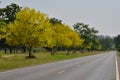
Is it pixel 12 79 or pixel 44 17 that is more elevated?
pixel 44 17

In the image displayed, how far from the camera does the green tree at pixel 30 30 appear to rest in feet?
195

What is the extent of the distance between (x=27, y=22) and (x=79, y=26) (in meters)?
96.3

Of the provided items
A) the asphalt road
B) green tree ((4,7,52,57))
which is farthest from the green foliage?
the asphalt road

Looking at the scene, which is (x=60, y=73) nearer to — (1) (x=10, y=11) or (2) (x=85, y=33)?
(1) (x=10, y=11)

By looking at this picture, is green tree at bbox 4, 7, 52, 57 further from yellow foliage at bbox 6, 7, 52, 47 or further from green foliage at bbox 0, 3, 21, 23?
green foliage at bbox 0, 3, 21, 23

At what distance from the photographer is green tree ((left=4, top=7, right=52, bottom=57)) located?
59.3 meters

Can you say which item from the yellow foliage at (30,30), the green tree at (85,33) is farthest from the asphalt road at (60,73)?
the green tree at (85,33)

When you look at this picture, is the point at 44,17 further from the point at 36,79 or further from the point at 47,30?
the point at 36,79

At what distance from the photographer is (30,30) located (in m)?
59.5

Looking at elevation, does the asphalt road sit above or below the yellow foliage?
below

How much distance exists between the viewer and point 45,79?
17.4 m

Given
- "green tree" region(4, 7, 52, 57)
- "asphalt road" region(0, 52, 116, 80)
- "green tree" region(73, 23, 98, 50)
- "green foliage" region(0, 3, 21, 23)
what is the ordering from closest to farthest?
"asphalt road" region(0, 52, 116, 80)
"green tree" region(4, 7, 52, 57)
"green foliage" region(0, 3, 21, 23)
"green tree" region(73, 23, 98, 50)


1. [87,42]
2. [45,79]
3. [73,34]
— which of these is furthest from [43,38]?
[87,42]

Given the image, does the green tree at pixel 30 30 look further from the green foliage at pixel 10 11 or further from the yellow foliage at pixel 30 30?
the green foliage at pixel 10 11
